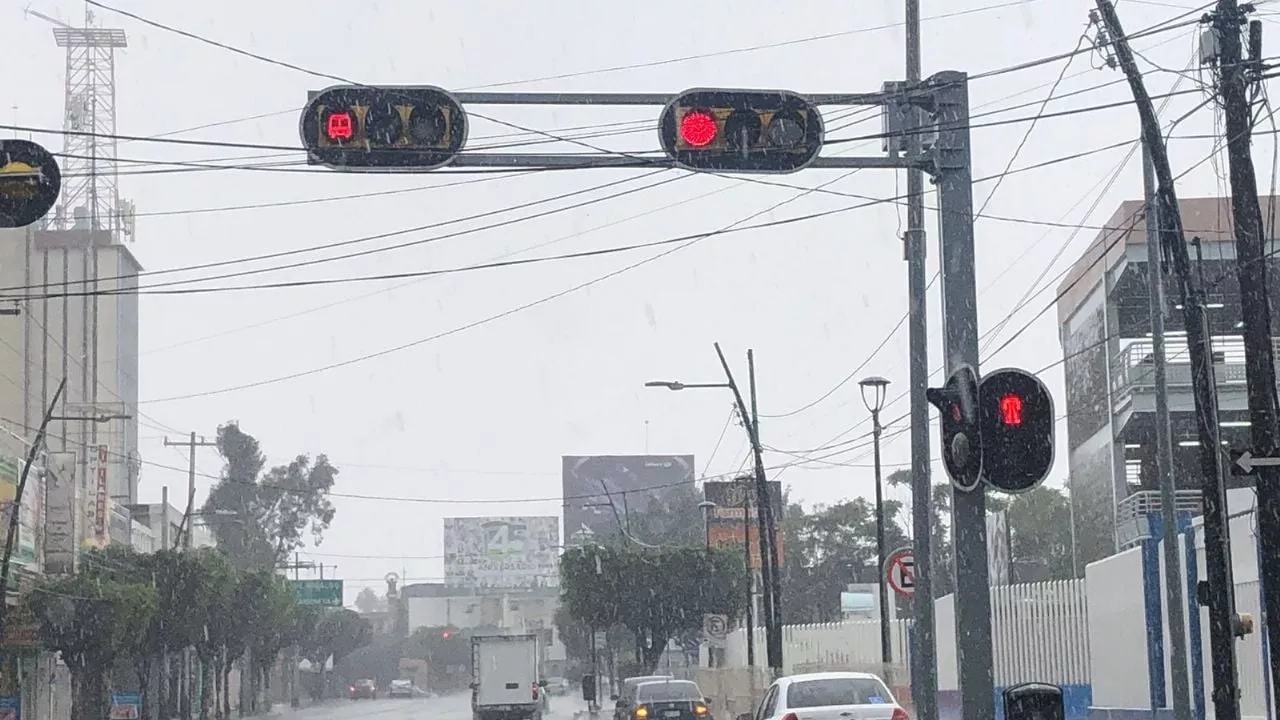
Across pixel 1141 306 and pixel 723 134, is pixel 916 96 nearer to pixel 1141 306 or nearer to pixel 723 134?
pixel 723 134

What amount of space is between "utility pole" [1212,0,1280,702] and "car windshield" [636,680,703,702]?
2375cm

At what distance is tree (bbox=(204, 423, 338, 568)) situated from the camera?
4242 inches

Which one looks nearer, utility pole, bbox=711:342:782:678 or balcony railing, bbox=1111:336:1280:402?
utility pole, bbox=711:342:782:678

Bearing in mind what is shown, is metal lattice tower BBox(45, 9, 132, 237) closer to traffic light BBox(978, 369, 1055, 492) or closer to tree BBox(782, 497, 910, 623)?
tree BBox(782, 497, 910, 623)

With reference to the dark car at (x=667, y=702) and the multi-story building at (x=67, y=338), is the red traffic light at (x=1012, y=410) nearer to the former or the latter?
the dark car at (x=667, y=702)

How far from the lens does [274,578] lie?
7962 cm

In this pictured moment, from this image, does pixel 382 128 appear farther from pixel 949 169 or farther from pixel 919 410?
pixel 919 410

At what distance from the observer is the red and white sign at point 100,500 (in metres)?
61.8

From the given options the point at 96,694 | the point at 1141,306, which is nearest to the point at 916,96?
the point at 1141,306

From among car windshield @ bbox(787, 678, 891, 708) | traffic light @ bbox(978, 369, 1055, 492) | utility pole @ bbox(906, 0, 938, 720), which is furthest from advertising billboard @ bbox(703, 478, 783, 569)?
traffic light @ bbox(978, 369, 1055, 492)

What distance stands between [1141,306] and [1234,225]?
3393cm

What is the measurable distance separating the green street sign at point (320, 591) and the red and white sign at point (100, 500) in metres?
29.0

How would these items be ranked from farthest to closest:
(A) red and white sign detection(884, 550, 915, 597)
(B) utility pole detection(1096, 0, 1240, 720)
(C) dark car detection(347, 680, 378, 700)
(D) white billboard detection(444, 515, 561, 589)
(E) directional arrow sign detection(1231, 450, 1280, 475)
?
(D) white billboard detection(444, 515, 561, 589)
(C) dark car detection(347, 680, 378, 700)
(A) red and white sign detection(884, 550, 915, 597)
(B) utility pole detection(1096, 0, 1240, 720)
(E) directional arrow sign detection(1231, 450, 1280, 475)

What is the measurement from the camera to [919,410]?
19.3m
